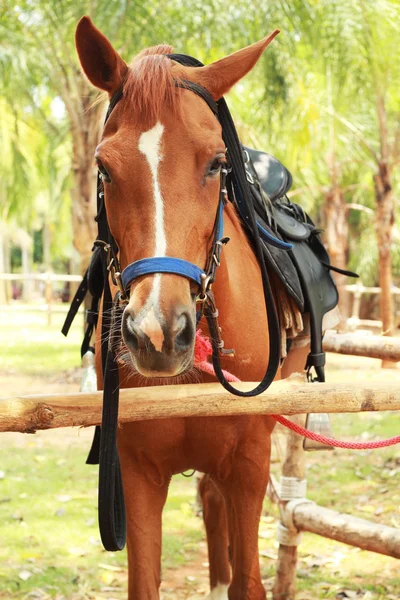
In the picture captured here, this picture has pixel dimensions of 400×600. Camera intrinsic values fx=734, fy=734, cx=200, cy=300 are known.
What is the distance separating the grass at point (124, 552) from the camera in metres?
4.24

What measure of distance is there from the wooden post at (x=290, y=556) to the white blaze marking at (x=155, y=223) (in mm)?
2341

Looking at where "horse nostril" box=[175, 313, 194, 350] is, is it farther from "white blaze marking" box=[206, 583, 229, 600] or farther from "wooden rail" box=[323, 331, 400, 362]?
"wooden rail" box=[323, 331, 400, 362]

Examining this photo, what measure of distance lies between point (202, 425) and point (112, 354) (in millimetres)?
429

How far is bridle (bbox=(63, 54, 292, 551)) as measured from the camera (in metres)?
2.01

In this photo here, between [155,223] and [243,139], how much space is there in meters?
11.0

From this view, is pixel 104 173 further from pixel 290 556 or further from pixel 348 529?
pixel 290 556

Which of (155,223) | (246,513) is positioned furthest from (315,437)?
(155,223)

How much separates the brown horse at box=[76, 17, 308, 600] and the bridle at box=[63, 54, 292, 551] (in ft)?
0.12

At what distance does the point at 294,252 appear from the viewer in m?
3.19

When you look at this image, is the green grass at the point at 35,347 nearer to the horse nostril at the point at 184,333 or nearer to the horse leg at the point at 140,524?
the horse leg at the point at 140,524

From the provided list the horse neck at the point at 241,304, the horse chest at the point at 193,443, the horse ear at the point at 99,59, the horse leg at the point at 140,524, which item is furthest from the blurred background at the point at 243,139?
the horse leg at the point at 140,524

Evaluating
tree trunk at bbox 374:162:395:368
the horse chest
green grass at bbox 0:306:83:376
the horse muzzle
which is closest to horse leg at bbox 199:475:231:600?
the horse chest

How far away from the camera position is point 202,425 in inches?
99.7

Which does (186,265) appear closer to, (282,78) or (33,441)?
(33,441)
